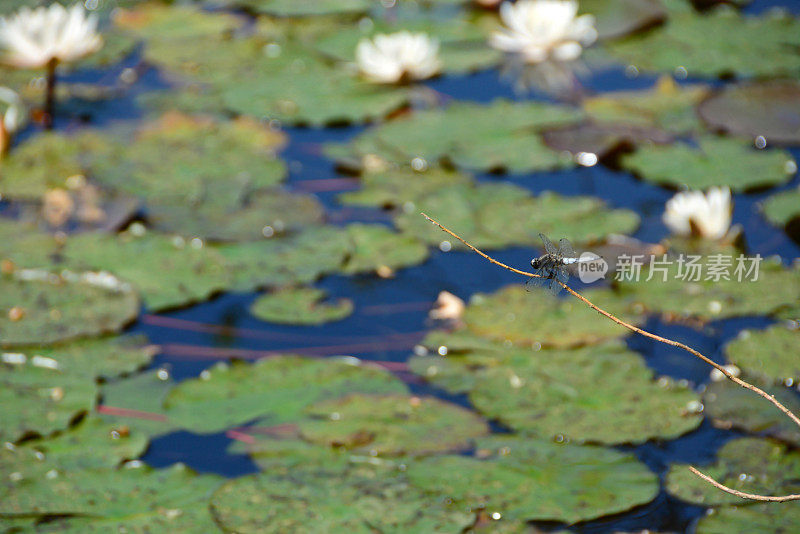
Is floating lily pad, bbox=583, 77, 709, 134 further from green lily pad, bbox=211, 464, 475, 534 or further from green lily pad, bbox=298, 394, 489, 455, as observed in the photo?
green lily pad, bbox=211, 464, 475, 534

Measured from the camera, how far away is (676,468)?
2.50 meters

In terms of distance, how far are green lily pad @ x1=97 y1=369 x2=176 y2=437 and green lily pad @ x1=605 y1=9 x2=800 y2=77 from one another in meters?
3.21

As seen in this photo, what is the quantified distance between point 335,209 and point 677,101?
1866 millimetres

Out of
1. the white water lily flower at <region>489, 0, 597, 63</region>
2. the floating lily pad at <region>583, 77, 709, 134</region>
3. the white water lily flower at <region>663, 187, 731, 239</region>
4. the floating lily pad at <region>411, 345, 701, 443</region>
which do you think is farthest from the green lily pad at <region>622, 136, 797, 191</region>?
the floating lily pad at <region>411, 345, 701, 443</region>

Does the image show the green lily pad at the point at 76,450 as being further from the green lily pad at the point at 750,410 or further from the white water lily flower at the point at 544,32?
the white water lily flower at the point at 544,32

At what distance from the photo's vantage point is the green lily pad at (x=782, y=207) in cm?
361

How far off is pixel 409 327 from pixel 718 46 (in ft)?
9.40

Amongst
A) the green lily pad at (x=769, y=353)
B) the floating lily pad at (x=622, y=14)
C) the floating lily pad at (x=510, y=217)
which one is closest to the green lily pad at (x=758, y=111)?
the floating lily pad at (x=622, y=14)

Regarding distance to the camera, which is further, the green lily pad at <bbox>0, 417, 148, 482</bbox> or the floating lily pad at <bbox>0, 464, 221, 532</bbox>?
the green lily pad at <bbox>0, 417, 148, 482</bbox>

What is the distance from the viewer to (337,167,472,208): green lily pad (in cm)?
389

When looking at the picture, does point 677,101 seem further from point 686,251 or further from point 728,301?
point 728,301

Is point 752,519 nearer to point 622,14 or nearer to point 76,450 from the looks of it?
point 76,450

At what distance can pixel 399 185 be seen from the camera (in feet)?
13.1

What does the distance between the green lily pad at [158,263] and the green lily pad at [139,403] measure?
40cm
